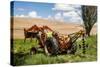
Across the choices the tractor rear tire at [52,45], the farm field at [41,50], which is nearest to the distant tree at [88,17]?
the farm field at [41,50]

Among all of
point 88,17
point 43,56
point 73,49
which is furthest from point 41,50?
point 88,17

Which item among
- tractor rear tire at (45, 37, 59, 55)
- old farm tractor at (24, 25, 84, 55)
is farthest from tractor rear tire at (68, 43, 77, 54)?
tractor rear tire at (45, 37, 59, 55)

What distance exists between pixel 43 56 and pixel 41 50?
0.22 ft

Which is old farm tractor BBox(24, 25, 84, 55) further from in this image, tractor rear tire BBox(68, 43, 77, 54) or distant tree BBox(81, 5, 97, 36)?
distant tree BBox(81, 5, 97, 36)

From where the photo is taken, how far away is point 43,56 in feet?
6.84

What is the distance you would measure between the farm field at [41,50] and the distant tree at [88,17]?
0.22 ft

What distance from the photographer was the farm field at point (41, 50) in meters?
1.99

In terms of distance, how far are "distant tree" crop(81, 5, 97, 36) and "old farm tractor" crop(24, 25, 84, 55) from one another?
13cm

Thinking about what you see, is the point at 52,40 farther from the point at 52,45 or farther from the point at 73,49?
the point at 73,49

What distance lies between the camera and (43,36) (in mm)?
2100

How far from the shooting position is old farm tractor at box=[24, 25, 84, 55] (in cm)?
206

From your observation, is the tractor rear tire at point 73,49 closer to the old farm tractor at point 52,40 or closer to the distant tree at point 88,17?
the old farm tractor at point 52,40
